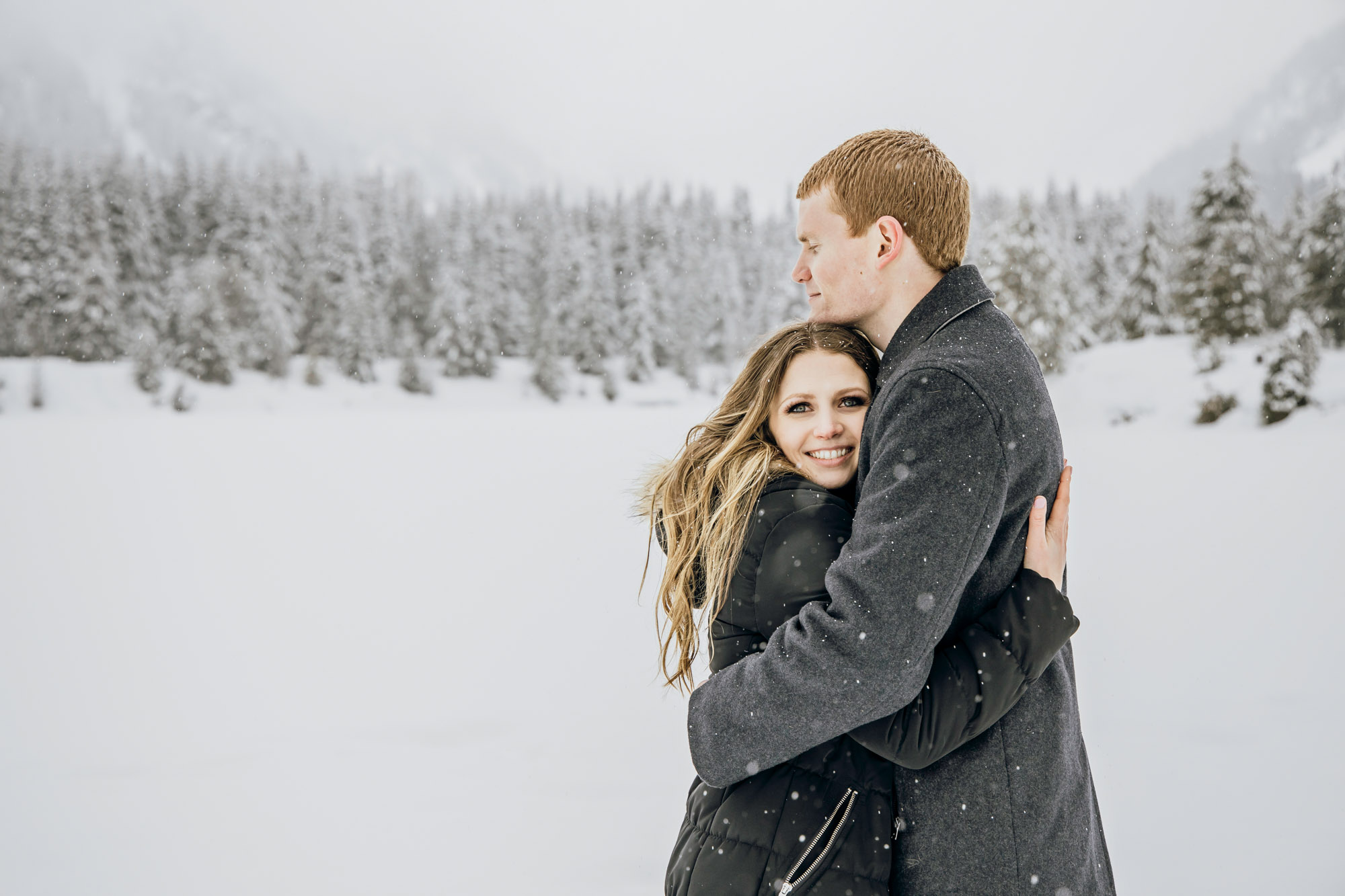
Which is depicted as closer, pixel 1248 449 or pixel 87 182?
pixel 1248 449

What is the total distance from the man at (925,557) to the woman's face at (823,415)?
0.14 meters

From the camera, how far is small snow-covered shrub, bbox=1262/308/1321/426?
52.0ft

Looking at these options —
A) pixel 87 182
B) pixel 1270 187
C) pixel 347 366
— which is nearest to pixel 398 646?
pixel 1270 187

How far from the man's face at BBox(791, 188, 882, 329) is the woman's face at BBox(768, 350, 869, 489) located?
0.65 feet

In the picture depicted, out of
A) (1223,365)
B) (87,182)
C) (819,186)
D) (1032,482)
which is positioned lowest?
(1032,482)

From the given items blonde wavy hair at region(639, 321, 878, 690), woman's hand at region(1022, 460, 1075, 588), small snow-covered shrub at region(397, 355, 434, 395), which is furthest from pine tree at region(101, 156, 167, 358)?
woman's hand at region(1022, 460, 1075, 588)

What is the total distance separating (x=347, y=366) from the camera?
34688 millimetres

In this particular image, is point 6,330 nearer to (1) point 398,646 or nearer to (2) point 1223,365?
(1) point 398,646

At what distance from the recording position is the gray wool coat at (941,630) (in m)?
1.36

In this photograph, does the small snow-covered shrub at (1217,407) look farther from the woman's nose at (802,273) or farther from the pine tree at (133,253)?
the pine tree at (133,253)

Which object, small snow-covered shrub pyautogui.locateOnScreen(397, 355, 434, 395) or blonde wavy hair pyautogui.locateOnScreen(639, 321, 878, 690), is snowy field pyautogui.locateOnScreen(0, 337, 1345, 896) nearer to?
blonde wavy hair pyautogui.locateOnScreen(639, 321, 878, 690)

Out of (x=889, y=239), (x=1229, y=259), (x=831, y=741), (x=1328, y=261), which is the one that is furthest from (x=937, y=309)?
(x=1328, y=261)

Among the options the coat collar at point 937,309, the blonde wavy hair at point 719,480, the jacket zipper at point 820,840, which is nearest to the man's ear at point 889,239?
the coat collar at point 937,309

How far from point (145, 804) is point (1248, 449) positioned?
696 inches
